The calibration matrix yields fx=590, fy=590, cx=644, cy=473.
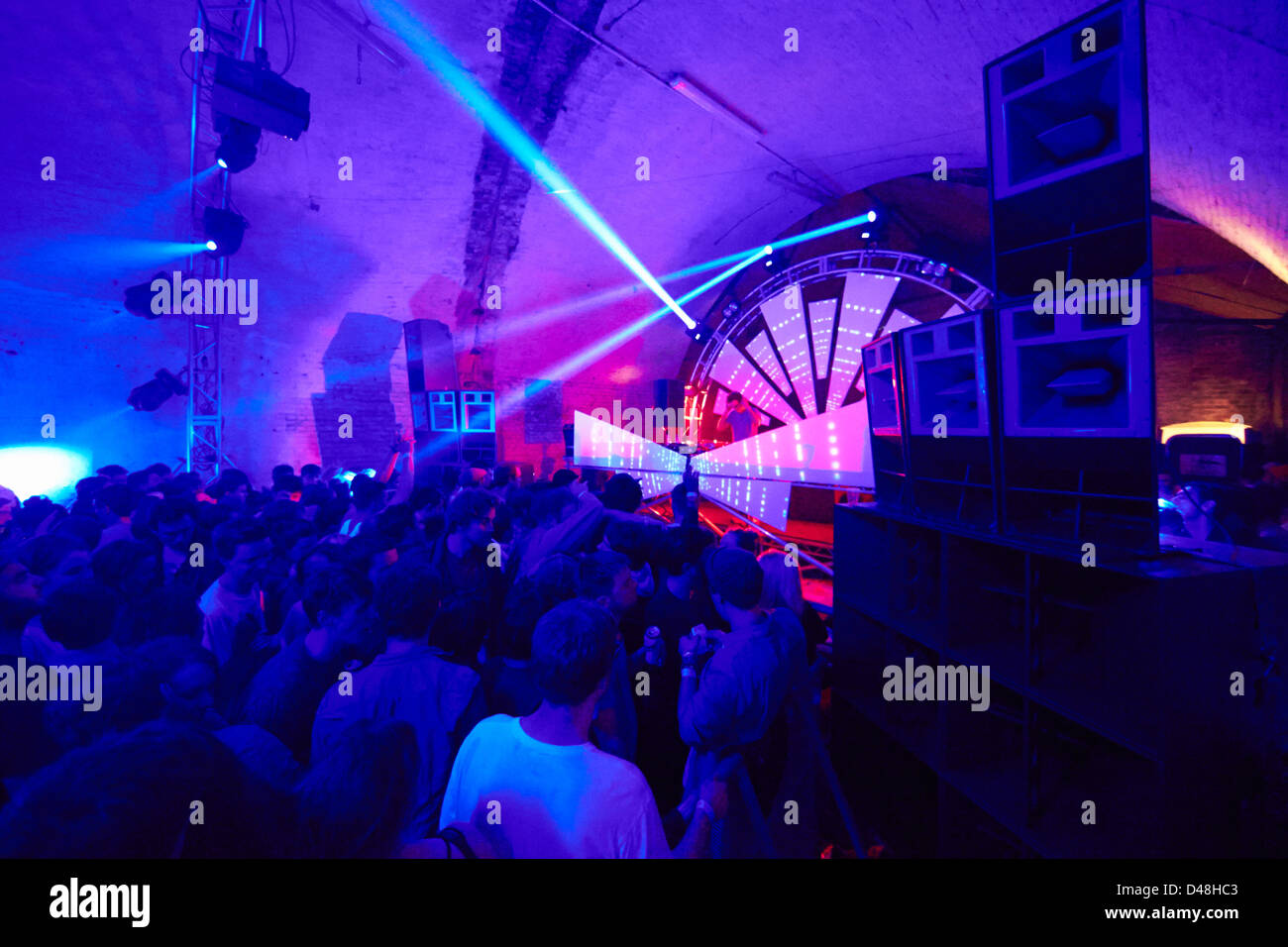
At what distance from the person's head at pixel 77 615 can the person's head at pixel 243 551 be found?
90 cm

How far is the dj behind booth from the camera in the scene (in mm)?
1579

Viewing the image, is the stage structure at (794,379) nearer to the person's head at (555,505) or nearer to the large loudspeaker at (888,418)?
the large loudspeaker at (888,418)

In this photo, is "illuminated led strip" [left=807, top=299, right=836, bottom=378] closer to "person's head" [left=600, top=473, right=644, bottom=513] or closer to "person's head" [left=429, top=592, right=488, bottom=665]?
"person's head" [left=600, top=473, right=644, bottom=513]

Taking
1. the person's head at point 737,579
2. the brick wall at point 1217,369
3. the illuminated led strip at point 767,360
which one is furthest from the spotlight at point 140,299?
the brick wall at point 1217,369

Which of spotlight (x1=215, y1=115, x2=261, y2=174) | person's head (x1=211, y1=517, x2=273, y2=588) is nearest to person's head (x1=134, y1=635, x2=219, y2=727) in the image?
person's head (x1=211, y1=517, x2=273, y2=588)

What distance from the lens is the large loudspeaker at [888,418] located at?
244 centimetres

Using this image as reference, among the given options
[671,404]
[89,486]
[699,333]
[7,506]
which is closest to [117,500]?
[89,486]

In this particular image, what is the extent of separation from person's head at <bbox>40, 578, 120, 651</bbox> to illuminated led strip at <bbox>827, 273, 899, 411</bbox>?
25.4 ft

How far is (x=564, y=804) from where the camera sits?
4.37 feet

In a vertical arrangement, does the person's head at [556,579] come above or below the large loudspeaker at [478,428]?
below

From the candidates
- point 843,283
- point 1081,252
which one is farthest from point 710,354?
point 1081,252
